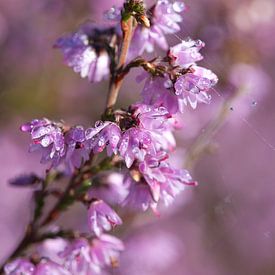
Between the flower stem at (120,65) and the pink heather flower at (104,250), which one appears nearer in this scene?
the flower stem at (120,65)

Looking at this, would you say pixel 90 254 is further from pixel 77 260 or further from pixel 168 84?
pixel 168 84

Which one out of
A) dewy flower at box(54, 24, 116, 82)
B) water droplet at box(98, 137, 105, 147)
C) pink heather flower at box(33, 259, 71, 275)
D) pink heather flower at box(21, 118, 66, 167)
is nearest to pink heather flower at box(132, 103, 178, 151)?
water droplet at box(98, 137, 105, 147)

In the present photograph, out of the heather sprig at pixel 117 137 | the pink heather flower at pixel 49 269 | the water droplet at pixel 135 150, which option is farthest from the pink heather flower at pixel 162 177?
the pink heather flower at pixel 49 269

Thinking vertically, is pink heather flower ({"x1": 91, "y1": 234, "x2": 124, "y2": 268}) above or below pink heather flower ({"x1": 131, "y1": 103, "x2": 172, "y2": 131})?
below

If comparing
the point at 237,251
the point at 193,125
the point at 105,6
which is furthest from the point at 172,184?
the point at 105,6

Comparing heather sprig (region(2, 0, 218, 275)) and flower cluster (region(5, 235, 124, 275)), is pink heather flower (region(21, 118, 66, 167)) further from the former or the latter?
flower cluster (region(5, 235, 124, 275))

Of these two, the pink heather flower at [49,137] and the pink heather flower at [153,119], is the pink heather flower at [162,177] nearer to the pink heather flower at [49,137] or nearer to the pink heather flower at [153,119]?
the pink heather flower at [153,119]
